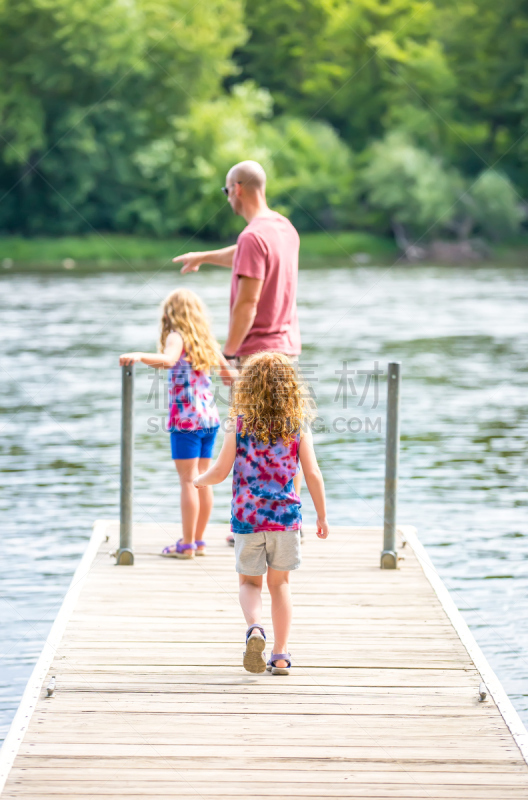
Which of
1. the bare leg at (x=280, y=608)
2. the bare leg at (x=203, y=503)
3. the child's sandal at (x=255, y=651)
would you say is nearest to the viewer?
the child's sandal at (x=255, y=651)

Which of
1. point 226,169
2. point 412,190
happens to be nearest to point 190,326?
point 226,169

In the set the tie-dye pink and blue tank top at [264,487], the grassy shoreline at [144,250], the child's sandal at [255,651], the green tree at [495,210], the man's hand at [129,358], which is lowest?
the child's sandal at [255,651]

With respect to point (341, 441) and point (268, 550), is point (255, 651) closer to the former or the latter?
point (268, 550)

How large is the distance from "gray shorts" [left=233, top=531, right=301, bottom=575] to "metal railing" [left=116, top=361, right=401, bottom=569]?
1.43m

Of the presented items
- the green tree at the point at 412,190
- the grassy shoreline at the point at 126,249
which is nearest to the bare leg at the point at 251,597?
the grassy shoreline at the point at 126,249

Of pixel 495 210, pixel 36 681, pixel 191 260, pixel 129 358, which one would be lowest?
pixel 36 681

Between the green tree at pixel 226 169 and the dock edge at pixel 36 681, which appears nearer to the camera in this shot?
the dock edge at pixel 36 681

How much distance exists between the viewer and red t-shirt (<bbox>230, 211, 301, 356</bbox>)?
4727 mm

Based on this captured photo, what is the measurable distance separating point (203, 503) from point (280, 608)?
149 centimetres

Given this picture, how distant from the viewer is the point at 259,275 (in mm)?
4738

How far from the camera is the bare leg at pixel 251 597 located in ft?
12.7

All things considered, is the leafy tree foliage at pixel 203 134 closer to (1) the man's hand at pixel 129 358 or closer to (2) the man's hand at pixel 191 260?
(2) the man's hand at pixel 191 260

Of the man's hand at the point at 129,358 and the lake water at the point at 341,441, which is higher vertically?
the man's hand at the point at 129,358

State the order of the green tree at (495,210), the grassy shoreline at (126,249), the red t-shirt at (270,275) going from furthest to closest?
the green tree at (495,210) < the grassy shoreline at (126,249) < the red t-shirt at (270,275)
